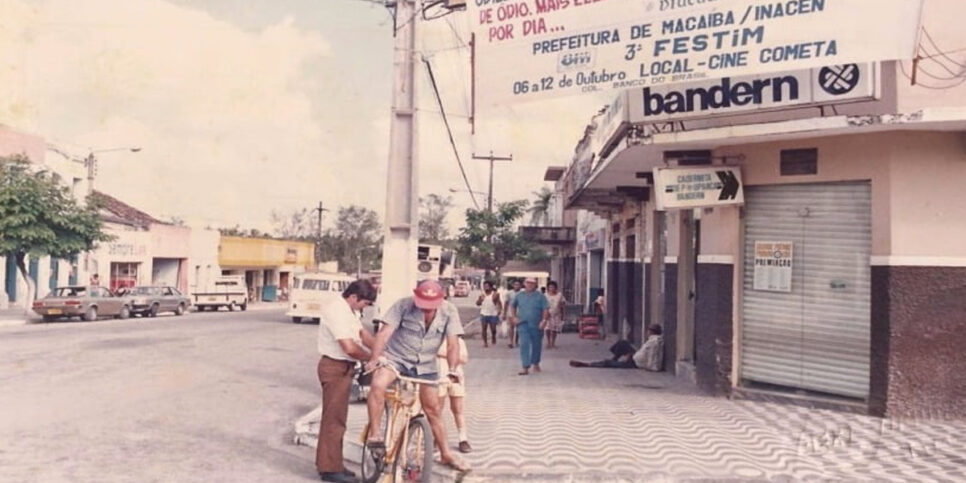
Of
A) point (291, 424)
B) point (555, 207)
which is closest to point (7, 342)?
point (291, 424)

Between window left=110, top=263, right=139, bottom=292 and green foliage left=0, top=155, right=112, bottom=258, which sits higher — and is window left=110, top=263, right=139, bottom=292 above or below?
below

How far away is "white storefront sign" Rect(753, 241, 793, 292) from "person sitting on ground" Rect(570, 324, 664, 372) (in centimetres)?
441

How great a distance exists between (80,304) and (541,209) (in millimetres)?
39921

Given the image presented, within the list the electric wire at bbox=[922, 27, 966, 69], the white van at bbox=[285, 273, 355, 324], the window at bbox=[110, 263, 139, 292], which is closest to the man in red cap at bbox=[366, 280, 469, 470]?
the electric wire at bbox=[922, 27, 966, 69]

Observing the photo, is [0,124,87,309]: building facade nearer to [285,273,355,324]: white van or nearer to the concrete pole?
[285,273,355,324]: white van

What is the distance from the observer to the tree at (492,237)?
5325cm

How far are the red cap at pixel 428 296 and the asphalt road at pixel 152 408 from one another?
190 centimetres

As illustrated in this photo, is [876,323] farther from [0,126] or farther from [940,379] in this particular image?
[0,126]

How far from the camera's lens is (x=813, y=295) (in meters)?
11.8

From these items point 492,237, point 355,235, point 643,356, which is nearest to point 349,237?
point 355,235

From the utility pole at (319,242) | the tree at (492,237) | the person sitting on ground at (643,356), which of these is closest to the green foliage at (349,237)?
the utility pole at (319,242)

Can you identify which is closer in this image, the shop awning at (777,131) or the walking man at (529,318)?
the shop awning at (777,131)

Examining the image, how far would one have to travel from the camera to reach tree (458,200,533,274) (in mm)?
53250

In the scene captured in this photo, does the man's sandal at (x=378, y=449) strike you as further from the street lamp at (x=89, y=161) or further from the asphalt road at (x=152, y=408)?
the street lamp at (x=89, y=161)
